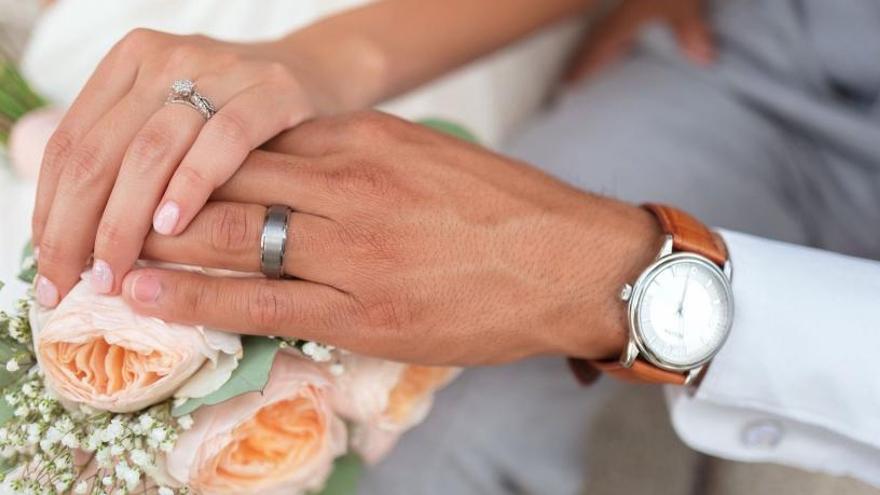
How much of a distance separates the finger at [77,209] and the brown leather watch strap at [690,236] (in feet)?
1.61

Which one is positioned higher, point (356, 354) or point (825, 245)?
point (356, 354)

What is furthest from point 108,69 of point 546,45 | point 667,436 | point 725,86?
point 667,436

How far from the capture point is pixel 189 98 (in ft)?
2.34

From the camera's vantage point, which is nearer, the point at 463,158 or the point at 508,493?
the point at 463,158

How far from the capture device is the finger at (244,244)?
67 centimetres

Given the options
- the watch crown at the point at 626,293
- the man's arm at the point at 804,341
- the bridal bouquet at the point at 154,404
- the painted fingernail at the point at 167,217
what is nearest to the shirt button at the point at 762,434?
the man's arm at the point at 804,341

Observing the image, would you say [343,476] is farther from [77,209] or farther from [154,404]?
[77,209]

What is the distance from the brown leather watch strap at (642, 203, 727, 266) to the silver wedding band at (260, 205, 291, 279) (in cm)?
35

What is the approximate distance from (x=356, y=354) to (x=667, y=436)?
1062mm

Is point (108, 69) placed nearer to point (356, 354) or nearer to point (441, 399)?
point (356, 354)

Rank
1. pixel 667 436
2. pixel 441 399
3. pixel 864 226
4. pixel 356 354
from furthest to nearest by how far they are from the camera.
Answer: pixel 667 436 → pixel 864 226 → pixel 441 399 → pixel 356 354

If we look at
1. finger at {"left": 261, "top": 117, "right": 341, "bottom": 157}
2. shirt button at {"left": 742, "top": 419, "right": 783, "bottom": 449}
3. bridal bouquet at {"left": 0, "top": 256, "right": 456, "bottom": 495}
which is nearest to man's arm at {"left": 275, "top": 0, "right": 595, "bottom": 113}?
finger at {"left": 261, "top": 117, "right": 341, "bottom": 157}

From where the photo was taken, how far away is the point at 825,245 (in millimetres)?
1241

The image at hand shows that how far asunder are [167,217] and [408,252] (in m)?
0.20
